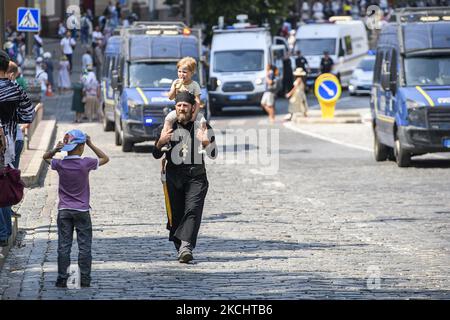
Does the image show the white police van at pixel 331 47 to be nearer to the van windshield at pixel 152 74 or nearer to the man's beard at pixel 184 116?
the van windshield at pixel 152 74

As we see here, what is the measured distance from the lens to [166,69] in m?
31.1

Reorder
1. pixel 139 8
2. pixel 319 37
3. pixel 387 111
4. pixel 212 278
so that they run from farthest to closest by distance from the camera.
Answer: pixel 139 8, pixel 319 37, pixel 387 111, pixel 212 278

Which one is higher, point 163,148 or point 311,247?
point 163,148

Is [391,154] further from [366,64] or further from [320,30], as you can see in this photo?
[320,30]

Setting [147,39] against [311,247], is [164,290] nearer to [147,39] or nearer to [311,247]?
[311,247]

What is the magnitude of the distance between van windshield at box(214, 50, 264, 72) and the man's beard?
32272 mm

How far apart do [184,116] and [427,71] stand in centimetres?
1272

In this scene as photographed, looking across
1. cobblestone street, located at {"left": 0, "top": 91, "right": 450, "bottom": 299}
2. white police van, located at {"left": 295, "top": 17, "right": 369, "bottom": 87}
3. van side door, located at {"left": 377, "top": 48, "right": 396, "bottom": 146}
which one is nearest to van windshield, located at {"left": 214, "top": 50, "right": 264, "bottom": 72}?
white police van, located at {"left": 295, "top": 17, "right": 369, "bottom": 87}

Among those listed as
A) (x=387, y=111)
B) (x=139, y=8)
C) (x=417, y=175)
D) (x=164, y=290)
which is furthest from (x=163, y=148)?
(x=139, y=8)

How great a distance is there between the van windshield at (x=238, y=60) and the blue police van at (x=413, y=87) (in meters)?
18.4

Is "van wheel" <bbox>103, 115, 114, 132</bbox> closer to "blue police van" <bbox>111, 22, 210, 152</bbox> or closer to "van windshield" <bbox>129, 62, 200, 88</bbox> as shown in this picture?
"blue police van" <bbox>111, 22, 210, 152</bbox>

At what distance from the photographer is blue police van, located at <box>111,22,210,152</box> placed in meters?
29.8

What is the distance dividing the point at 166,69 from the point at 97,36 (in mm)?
26928

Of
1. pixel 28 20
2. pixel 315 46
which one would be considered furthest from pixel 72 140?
pixel 315 46
